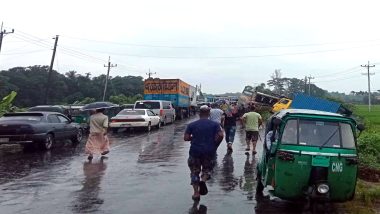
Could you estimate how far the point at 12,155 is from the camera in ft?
50.4

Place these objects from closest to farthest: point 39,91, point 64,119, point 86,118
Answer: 1. point 64,119
2. point 86,118
3. point 39,91

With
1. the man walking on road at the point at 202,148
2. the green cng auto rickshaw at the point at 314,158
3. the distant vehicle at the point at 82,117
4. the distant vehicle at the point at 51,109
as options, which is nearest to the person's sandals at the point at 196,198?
the man walking on road at the point at 202,148

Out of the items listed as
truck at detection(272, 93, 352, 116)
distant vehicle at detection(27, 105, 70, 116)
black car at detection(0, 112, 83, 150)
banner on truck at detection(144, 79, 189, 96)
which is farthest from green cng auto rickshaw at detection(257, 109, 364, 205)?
banner on truck at detection(144, 79, 189, 96)

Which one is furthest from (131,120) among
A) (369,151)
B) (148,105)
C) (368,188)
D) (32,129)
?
(368,188)

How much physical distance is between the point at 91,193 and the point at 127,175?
2.21 meters

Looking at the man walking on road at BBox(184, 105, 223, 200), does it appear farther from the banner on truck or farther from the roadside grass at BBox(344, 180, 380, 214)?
the banner on truck

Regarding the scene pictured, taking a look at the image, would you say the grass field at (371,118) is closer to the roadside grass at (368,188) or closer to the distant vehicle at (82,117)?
the roadside grass at (368,188)

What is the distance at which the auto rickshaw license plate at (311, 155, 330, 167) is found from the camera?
23.2 ft

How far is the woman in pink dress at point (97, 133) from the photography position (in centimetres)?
1402

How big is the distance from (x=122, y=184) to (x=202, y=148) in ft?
7.83

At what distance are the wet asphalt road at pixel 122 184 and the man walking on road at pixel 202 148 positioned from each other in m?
0.31

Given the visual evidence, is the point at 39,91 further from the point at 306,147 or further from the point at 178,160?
the point at 306,147

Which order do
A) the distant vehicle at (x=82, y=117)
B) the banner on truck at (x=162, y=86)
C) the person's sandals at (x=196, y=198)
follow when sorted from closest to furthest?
the person's sandals at (x=196, y=198)
the distant vehicle at (x=82, y=117)
the banner on truck at (x=162, y=86)

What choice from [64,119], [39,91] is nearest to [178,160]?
[64,119]
